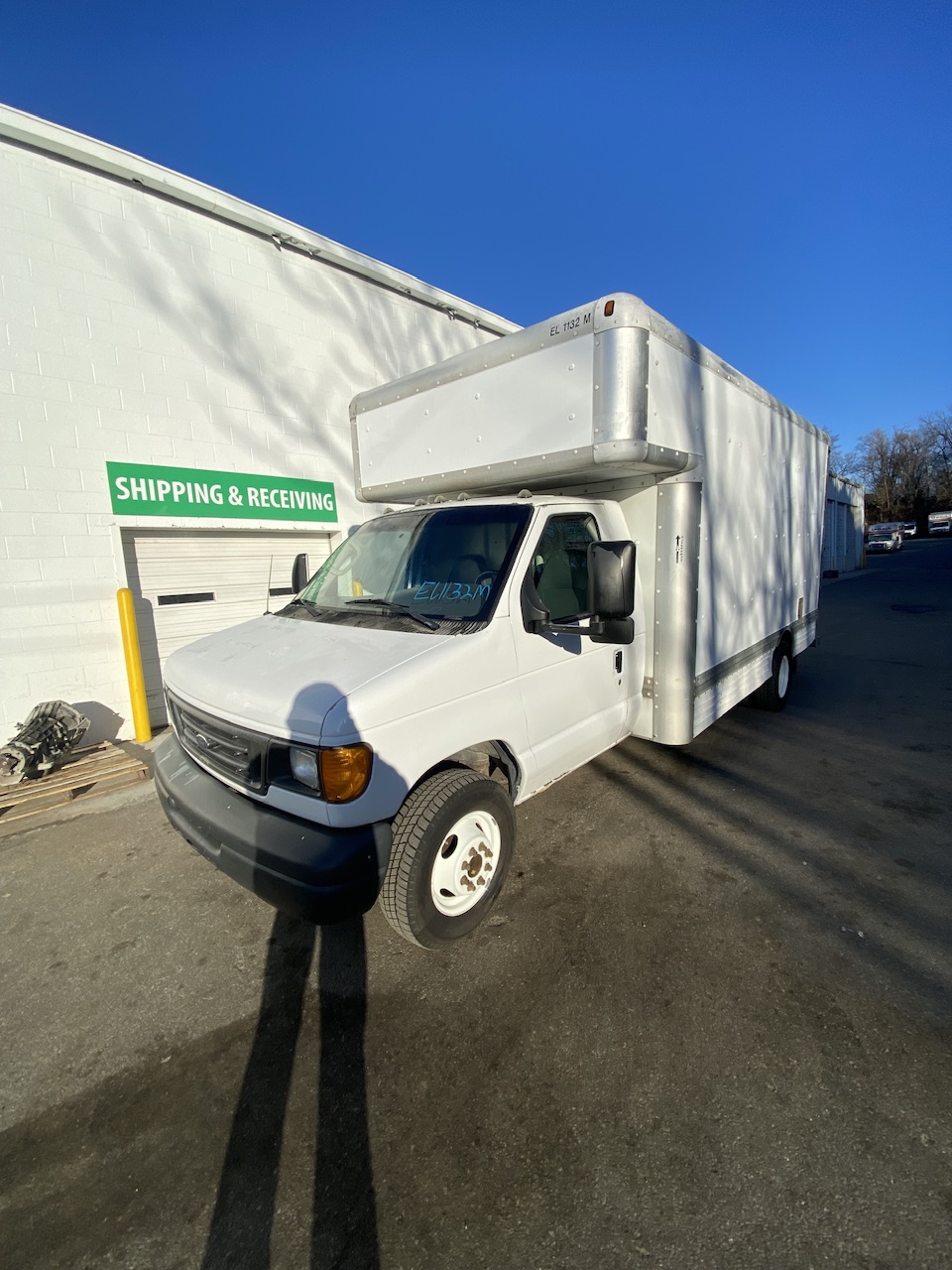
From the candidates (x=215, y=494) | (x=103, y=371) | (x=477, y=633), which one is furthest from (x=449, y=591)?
(x=103, y=371)

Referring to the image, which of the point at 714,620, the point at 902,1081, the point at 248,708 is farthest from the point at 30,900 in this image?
the point at 714,620

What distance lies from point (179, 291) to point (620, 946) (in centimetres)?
751

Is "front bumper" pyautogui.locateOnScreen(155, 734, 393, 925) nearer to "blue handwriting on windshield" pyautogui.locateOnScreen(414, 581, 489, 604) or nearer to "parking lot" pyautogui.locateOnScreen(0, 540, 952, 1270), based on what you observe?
"parking lot" pyautogui.locateOnScreen(0, 540, 952, 1270)

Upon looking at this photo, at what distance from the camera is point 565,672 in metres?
3.33

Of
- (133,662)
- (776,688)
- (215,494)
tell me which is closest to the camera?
(133,662)

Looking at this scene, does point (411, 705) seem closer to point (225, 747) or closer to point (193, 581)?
point (225, 747)

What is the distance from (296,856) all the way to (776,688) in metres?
5.93

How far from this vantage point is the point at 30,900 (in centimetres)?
344

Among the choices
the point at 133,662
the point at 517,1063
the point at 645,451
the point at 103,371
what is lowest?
the point at 517,1063

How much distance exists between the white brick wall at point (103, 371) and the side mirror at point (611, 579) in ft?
17.6

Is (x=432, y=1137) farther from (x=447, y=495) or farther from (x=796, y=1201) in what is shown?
(x=447, y=495)

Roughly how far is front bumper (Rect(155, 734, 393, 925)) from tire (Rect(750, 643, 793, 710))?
5216 mm

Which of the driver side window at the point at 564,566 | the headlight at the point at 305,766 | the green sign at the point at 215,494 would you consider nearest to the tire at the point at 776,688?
the driver side window at the point at 564,566

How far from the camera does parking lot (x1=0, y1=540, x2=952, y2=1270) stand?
1689mm
